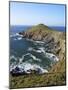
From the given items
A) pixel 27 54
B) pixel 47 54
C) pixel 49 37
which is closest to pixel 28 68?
pixel 27 54

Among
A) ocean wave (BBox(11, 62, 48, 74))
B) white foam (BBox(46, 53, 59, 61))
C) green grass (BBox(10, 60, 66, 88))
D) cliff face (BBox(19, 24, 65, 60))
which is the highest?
cliff face (BBox(19, 24, 65, 60))

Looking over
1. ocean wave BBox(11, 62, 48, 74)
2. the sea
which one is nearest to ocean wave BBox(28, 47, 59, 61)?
the sea

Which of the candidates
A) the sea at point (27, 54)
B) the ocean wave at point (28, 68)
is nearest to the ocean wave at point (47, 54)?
the sea at point (27, 54)

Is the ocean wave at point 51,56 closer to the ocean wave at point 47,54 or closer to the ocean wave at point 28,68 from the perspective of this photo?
the ocean wave at point 47,54

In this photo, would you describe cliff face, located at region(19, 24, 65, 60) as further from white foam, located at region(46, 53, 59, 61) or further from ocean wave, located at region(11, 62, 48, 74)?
ocean wave, located at region(11, 62, 48, 74)

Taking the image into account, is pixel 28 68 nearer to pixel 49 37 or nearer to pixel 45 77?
pixel 45 77

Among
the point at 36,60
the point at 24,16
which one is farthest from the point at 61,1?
the point at 36,60

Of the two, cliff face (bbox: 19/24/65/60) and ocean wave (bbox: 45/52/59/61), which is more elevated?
cliff face (bbox: 19/24/65/60)
